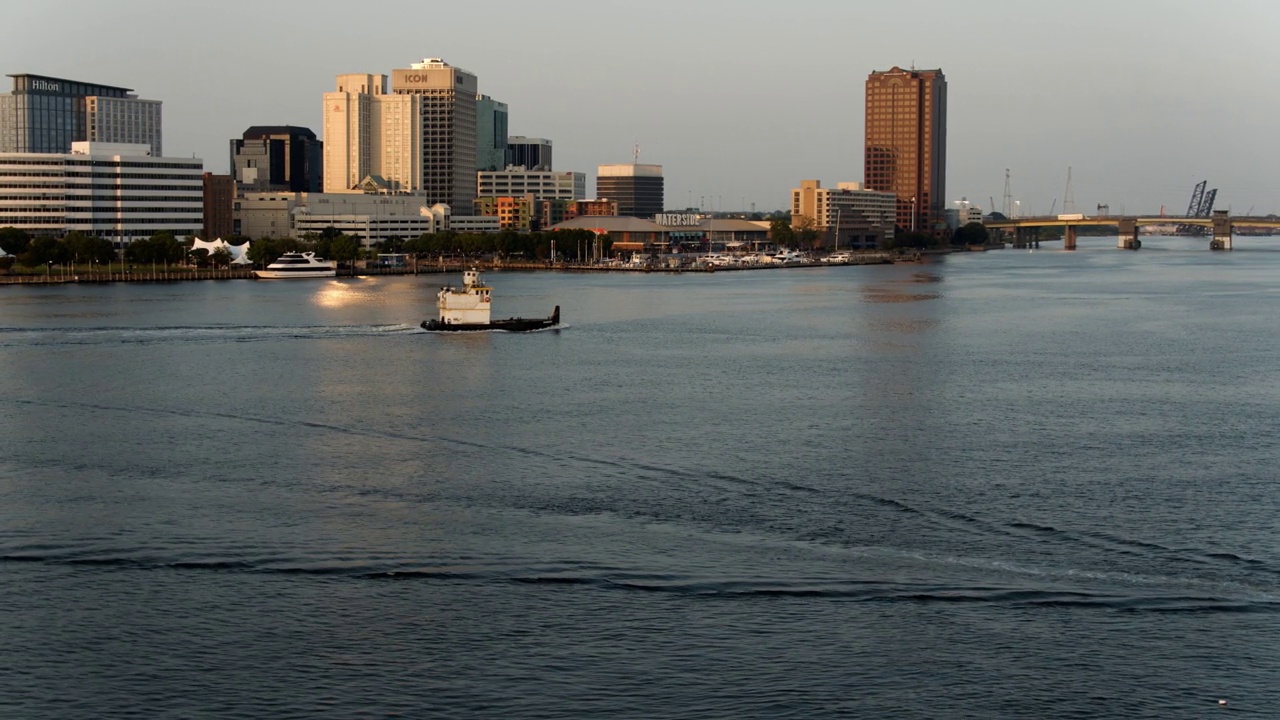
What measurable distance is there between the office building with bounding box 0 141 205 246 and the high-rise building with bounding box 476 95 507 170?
4134 cm

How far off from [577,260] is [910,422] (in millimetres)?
43112

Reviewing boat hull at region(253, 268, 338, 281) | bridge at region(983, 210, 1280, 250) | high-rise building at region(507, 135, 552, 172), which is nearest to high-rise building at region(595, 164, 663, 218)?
high-rise building at region(507, 135, 552, 172)

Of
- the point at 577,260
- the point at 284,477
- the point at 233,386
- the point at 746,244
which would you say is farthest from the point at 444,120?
the point at 284,477

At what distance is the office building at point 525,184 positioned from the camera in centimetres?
8656

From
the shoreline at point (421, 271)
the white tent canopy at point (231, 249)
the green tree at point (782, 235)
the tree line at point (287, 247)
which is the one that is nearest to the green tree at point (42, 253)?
the tree line at point (287, 247)

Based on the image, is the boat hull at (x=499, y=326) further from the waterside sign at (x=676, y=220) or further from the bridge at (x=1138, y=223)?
the bridge at (x=1138, y=223)

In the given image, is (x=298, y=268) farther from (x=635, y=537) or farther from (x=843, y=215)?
(x=843, y=215)

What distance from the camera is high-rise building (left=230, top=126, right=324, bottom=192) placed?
83.9 meters

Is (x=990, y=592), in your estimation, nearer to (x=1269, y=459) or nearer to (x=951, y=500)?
(x=951, y=500)

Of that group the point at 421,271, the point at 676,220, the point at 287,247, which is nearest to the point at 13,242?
the point at 287,247

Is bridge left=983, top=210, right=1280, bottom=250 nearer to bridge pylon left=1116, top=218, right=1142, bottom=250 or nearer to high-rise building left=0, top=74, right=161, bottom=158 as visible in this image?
bridge pylon left=1116, top=218, right=1142, bottom=250

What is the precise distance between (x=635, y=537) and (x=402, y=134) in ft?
243

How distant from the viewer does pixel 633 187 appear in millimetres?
101188

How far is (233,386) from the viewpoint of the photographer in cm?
1658
